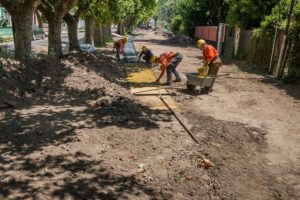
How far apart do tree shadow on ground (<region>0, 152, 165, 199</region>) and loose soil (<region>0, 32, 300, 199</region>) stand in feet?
0.05

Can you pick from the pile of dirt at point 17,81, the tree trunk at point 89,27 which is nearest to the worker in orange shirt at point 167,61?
the pile of dirt at point 17,81

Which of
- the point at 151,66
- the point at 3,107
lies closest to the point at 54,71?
the point at 3,107

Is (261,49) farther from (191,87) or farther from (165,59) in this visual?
(165,59)

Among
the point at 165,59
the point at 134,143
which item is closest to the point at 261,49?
the point at 165,59

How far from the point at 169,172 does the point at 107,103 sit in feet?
12.9

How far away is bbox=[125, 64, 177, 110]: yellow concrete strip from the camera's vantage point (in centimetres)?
1007

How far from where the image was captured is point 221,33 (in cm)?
2675

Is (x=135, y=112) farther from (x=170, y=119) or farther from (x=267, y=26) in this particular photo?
(x=267, y=26)

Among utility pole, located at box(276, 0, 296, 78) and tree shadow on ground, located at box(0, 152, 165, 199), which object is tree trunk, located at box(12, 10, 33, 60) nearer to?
tree shadow on ground, located at box(0, 152, 165, 199)

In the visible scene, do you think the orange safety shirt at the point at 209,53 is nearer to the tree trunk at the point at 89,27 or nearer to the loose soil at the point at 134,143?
the loose soil at the point at 134,143

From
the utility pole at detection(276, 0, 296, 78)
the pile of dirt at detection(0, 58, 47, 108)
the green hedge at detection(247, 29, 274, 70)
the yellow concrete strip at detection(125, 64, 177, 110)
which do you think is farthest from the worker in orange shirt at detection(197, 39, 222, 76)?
the green hedge at detection(247, 29, 274, 70)

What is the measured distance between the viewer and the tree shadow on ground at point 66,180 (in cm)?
493

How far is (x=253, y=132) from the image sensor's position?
779cm

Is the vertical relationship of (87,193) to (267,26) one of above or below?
below
